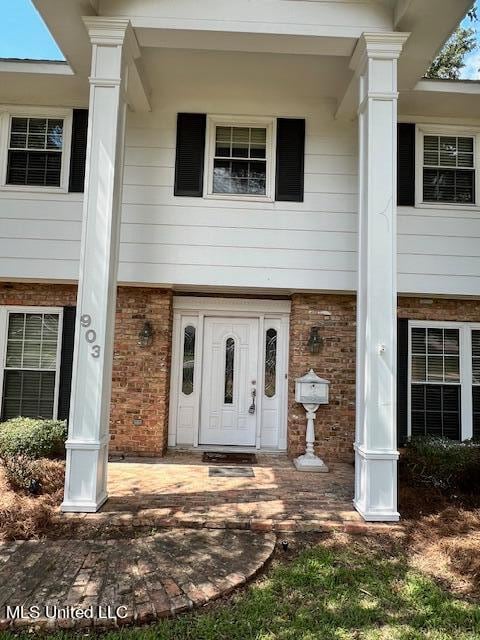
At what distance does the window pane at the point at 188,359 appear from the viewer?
701cm

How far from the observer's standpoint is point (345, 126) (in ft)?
21.3

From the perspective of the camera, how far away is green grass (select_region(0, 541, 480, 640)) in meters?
2.74

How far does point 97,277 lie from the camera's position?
4562mm

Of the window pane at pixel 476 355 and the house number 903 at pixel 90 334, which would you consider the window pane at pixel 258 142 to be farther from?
the window pane at pixel 476 355

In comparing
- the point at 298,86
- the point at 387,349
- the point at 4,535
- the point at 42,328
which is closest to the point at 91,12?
the point at 298,86

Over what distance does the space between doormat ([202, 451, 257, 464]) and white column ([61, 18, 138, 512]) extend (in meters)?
2.03

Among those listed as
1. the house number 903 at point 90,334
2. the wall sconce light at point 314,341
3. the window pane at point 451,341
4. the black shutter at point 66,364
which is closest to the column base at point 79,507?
the house number 903 at point 90,334

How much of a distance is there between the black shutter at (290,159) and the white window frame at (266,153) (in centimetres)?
9

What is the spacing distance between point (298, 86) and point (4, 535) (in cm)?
605

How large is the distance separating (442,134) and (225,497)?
18.8 ft

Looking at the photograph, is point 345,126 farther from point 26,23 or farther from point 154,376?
point 26,23

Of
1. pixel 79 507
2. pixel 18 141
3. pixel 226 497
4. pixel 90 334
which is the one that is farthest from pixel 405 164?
pixel 79 507

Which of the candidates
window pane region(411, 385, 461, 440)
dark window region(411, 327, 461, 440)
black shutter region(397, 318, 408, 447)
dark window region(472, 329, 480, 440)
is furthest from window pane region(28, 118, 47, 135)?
dark window region(472, 329, 480, 440)

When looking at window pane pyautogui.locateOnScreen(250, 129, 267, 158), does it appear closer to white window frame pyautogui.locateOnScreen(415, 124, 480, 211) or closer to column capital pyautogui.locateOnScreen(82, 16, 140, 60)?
white window frame pyautogui.locateOnScreen(415, 124, 480, 211)
